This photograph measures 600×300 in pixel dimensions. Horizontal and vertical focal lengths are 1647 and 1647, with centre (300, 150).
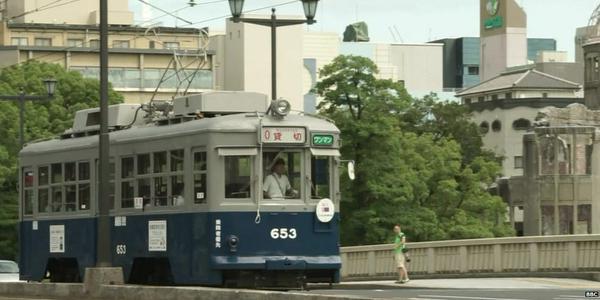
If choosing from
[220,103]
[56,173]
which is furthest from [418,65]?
[220,103]

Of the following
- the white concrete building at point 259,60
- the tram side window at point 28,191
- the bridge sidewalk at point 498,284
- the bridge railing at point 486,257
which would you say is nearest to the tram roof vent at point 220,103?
the tram side window at point 28,191

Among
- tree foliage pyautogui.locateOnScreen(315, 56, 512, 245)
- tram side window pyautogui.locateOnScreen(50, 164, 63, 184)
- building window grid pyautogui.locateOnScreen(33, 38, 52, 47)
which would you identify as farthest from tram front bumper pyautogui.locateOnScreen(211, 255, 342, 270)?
building window grid pyautogui.locateOnScreen(33, 38, 52, 47)

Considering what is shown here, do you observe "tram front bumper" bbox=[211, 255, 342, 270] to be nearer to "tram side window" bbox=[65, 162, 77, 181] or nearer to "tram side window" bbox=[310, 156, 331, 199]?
"tram side window" bbox=[310, 156, 331, 199]

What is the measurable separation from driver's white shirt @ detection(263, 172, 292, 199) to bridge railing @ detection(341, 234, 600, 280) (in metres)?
13.1

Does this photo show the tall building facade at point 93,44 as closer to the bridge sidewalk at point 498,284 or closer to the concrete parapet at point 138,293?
the bridge sidewalk at point 498,284

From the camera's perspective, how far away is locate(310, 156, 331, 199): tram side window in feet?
84.4

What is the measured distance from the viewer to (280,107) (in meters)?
25.7

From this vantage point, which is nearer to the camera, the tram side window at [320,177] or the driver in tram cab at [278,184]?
the driver in tram cab at [278,184]

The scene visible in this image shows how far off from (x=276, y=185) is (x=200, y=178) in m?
1.18

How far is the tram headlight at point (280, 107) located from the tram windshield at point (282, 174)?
667mm

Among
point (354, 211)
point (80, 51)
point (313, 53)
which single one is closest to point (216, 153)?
point (354, 211)

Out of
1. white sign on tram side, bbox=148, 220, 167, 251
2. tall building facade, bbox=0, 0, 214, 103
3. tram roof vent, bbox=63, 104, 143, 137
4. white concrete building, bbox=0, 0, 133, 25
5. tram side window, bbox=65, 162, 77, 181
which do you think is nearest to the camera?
white sign on tram side, bbox=148, 220, 167, 251

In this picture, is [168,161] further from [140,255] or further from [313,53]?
[313,53]

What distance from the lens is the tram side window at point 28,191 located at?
3079cm
